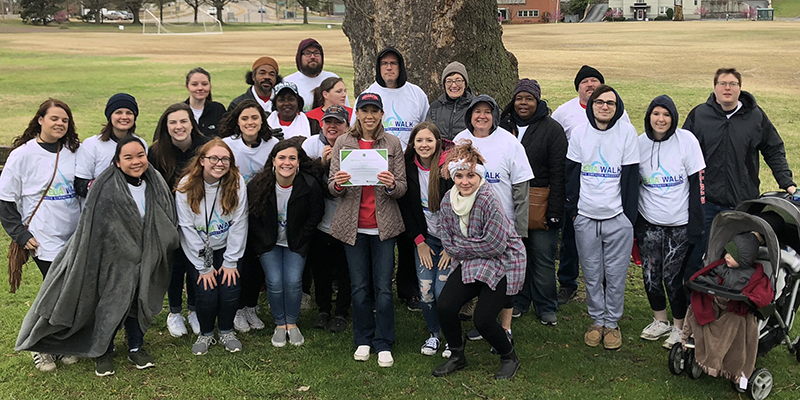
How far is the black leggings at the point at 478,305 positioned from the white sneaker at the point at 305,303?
191 centimetres

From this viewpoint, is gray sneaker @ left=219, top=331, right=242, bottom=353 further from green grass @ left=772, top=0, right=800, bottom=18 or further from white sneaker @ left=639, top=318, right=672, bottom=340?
green grass @ left=772, top=0, right=800, bottom=18

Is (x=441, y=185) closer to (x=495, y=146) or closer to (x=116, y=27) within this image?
(x=495, y=146)

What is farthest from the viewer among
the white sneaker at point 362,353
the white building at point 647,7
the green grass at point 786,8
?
the white building at point 647,7

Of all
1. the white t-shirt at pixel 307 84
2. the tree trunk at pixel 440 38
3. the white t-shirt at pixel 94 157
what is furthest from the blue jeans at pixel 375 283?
the tree trunk at pixel 440 38

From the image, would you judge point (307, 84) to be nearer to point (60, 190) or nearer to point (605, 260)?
point (60, 190)

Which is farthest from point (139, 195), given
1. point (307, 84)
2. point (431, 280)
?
point (307, 84)

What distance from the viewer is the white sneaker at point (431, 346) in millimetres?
5723

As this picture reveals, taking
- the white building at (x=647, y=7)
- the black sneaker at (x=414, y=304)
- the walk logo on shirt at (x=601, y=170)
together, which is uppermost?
the white building at (x=647, y=7)

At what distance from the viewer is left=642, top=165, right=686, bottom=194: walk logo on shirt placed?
5.55m

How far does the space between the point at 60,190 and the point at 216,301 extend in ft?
4.73

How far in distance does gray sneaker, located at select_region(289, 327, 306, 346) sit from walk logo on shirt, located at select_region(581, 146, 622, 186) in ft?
8.95

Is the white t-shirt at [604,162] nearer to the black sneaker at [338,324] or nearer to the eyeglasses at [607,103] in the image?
the eyeglasses at [607,103]

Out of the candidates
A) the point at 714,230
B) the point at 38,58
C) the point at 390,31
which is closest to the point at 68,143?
the point at 390,31

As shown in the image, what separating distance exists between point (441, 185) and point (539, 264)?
1425 mm
